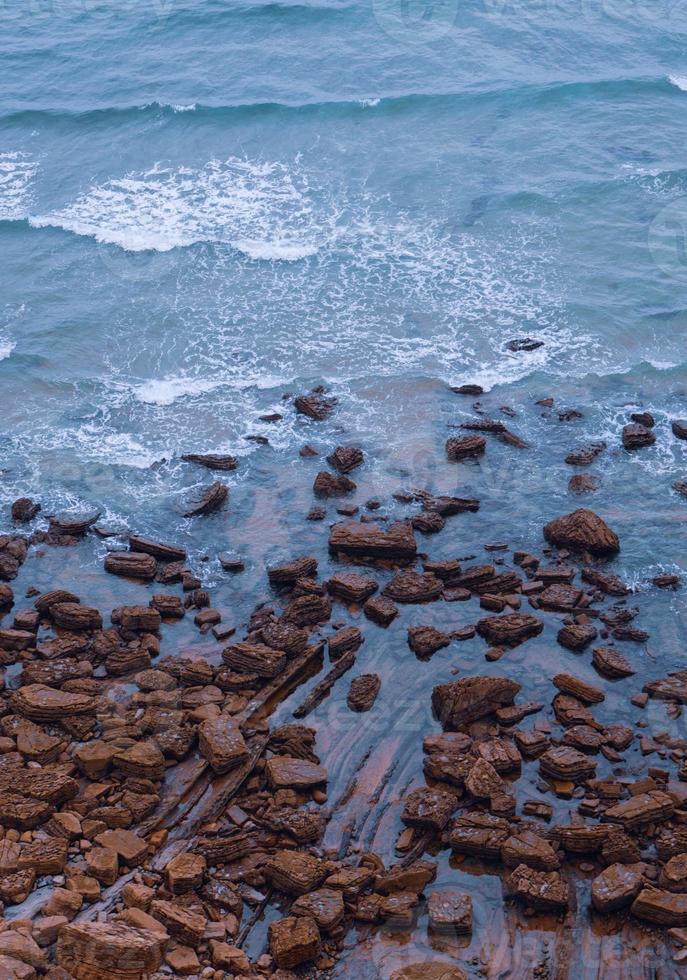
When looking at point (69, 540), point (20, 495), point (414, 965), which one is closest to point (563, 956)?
point (414, 965)

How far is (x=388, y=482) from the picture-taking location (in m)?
23.6

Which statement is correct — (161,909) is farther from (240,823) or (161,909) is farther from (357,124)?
(357,124)

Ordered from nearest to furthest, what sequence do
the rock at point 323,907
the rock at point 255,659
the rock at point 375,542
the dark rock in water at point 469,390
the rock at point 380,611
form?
the rock at point 323,907 → the rock at point 255,659 → the rock at point 380,611 → the rock at point 375,542 → the dark rock in water at point 469,390

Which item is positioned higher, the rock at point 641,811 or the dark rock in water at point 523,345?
the dark rock in water at point 523,345

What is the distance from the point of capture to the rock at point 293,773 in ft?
51.9

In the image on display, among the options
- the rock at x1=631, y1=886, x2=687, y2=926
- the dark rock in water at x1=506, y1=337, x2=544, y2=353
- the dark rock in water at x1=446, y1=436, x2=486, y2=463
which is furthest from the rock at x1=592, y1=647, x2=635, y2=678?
the dark rock in water at x1=506, y1=337, x2=544, y2=353

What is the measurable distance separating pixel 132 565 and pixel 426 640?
255 inches

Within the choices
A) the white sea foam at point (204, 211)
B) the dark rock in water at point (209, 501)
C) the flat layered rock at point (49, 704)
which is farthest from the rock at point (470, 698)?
the white sea foam at point (204, 211)

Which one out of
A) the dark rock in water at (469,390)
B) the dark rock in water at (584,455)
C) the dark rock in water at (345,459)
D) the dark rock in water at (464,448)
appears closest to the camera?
the dark rock in water at (345,459)

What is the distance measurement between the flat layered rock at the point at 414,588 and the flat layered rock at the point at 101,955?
354 inches

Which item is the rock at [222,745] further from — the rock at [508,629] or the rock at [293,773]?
the rock at [508,629]

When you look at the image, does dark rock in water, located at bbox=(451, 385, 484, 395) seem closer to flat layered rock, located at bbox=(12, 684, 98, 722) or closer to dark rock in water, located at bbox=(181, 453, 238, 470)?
dark rock in water, located at bbox=(181, 453, 238, 470)

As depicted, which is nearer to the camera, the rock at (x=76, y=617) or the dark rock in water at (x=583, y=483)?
the rock at (x=76, y=617)

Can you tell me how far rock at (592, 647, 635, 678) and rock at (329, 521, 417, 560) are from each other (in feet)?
14.4
